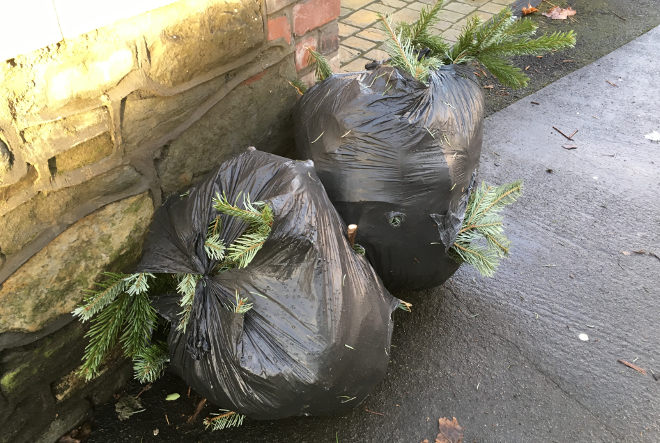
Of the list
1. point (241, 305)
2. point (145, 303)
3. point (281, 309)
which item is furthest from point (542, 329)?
point (145, 303)

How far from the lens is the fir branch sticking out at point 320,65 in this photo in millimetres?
2446

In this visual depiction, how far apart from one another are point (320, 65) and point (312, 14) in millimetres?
209

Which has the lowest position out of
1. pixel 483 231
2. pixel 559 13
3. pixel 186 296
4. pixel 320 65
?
pixel 559 13

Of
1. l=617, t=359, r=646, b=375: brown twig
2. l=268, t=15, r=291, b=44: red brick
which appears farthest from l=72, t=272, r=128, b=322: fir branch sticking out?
l=617, t=359, r=646, b=375: brown twig

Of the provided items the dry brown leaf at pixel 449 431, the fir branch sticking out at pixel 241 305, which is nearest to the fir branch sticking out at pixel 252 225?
the fir branch sticking out at pixel 241 305

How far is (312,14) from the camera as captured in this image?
2.40 meters

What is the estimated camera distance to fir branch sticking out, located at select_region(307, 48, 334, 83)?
96.3 inches

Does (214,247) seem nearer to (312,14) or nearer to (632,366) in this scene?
(312,14)

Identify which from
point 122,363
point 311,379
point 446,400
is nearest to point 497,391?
point 446,400

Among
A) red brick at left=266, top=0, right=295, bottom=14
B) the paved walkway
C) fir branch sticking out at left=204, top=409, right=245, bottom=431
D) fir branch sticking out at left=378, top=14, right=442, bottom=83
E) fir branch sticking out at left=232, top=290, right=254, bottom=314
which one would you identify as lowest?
fir branch sticking out at left=204, top=409, right=245, bottom=431

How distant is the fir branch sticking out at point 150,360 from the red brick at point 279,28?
1251mm

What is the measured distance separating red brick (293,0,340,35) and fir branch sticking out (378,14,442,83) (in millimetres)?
283

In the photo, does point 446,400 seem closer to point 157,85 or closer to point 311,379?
point 311,379

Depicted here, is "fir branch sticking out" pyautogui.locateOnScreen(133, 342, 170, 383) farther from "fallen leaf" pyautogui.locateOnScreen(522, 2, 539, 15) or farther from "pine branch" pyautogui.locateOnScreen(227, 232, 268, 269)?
"fallen leaf" pyautogui.locateOnScreen(522, 2, 539, 15)
